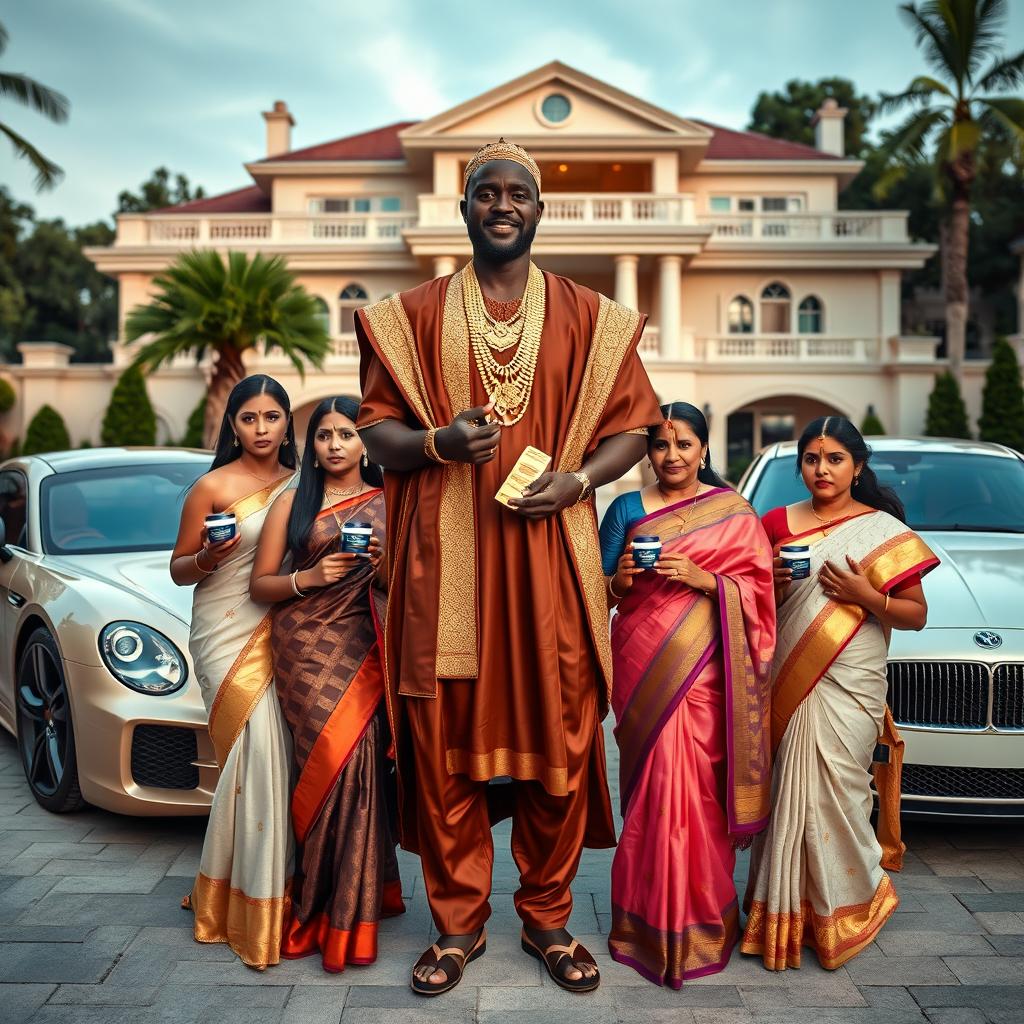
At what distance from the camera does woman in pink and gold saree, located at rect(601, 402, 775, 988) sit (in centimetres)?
325

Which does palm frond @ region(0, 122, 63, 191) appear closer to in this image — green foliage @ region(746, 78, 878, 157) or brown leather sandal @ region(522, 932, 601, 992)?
brown leather sandal @ region(522, 932, 601, 992)

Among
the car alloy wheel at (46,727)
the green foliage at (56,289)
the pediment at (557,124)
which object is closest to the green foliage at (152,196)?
the green foliage at (56,289)

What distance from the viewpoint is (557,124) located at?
2916 centimetres

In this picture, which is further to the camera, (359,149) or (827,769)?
(359,149)

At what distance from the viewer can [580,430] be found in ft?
10.8

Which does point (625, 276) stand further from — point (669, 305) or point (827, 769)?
point (827, 769)

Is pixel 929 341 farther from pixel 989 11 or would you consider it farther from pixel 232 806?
pixel 232 806

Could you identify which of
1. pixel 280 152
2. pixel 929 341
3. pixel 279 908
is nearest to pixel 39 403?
pixel 280 152

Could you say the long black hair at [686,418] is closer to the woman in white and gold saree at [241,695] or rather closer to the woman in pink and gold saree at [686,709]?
the woman in pink and gold saree at [686,709]

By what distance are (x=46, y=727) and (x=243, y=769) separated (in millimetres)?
1961

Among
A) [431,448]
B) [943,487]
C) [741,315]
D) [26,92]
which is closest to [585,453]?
[431,448]

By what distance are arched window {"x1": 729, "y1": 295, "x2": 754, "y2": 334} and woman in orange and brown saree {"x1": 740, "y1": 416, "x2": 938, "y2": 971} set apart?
90.4 feet

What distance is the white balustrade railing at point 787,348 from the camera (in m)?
Result: 27.9

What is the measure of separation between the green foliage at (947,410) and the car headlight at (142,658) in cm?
2373
